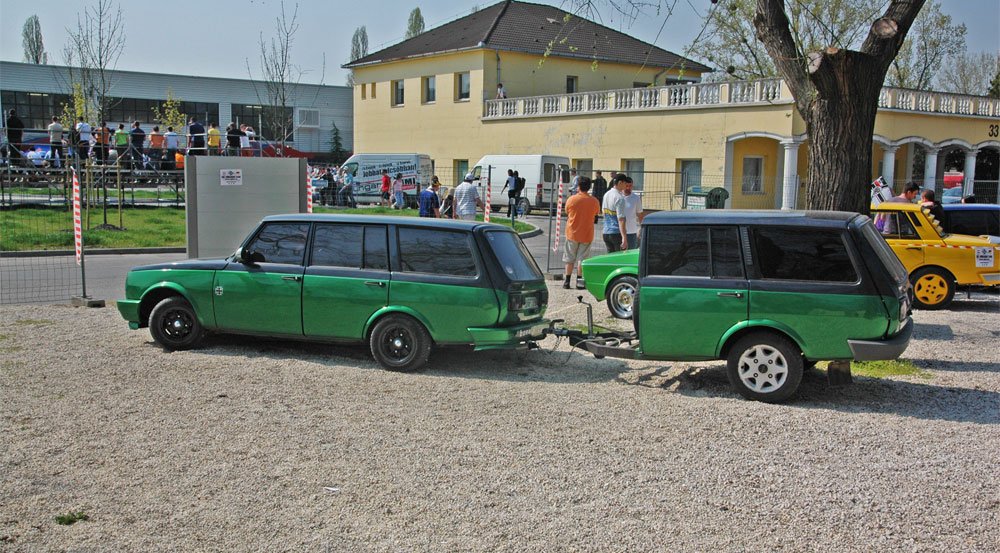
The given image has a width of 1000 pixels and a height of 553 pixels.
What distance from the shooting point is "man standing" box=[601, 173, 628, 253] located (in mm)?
13817

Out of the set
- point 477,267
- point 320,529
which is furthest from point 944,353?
point 320,529

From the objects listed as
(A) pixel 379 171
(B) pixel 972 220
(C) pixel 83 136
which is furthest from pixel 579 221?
(A) pixel 379 171

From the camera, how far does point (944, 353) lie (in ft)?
32.8

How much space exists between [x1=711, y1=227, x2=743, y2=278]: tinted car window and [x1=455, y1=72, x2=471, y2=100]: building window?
4283 centimetres

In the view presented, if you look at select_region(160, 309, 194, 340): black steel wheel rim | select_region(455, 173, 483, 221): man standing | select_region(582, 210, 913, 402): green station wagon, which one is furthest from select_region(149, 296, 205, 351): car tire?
select_region(455, 173, 483, 221): man standing

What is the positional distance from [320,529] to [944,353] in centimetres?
781

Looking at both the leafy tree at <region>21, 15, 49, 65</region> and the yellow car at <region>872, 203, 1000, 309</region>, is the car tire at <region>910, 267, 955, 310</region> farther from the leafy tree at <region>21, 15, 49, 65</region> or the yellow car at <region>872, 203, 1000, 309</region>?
the leafy tree at <region>21, 15, 49, 65</region>

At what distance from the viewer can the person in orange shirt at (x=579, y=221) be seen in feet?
45.5

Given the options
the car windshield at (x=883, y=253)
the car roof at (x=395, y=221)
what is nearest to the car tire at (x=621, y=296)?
the car roof at (x=395, y=221)

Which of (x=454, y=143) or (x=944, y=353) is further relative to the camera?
(x=454, y=143)

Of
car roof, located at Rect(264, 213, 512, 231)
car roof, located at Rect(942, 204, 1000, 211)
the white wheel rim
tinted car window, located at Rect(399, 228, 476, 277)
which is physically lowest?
the white wheel rim

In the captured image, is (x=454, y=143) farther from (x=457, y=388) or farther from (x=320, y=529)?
(x=320, y=529)

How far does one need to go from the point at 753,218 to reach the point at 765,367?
1276 millimetres

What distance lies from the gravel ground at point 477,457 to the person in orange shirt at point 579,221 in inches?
198
